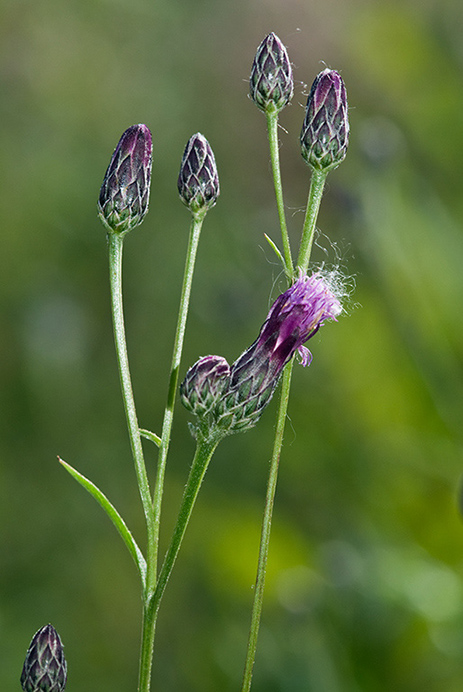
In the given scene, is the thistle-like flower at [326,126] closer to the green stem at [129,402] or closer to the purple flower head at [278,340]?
the purple flower head at [278,340]

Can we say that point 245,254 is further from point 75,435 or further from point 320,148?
point 320,148

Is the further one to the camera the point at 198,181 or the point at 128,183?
the point at 198,181

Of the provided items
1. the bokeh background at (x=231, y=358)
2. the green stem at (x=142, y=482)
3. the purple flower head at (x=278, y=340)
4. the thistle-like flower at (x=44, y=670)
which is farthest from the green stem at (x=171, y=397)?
the bokeh background at (x=231, y=358)

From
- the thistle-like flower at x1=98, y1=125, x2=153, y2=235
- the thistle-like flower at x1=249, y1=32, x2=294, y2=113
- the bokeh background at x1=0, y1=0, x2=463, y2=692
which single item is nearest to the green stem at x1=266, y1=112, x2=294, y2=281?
the thistle-like flower at x1=249, y1=32, x2=294, y2=113

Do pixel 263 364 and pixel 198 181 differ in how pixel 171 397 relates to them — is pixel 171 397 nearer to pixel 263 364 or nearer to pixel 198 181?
pixel 263 364

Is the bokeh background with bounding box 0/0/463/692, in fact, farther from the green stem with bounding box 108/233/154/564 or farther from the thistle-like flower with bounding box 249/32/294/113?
the green stem with bounding box 108/233/154/564

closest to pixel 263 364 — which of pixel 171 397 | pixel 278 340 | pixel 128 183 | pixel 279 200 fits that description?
A: pixel 278 340
